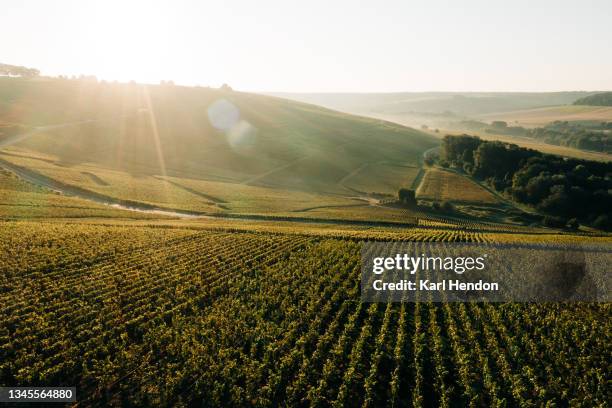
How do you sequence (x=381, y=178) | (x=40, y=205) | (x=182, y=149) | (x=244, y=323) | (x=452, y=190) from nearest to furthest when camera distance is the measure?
1. (x=244, y=323)
2. (x=40, y=205)
3. (x=452, y=190)
4. (x=381, y=178)
5. (x=182, y=149)

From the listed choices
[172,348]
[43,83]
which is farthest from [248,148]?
[172,348]

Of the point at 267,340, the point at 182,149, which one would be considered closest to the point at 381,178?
the point at 182,149

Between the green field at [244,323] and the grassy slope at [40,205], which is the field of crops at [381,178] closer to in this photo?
the green field at [244,323]

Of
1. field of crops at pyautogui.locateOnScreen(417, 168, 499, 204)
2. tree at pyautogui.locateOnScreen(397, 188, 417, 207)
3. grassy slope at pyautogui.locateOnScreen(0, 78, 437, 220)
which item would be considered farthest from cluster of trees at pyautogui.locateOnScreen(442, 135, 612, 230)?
tree at pyautogui.locateOnScreen(397, 188, 417, 207)

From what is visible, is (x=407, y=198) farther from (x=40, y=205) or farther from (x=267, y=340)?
(x=267, y=340)

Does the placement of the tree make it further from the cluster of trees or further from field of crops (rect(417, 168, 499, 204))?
the cluster of trees

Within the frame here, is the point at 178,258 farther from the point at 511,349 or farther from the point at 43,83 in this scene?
the point at 43,83
